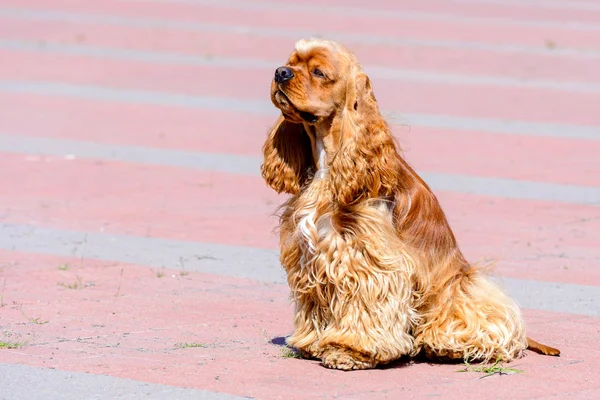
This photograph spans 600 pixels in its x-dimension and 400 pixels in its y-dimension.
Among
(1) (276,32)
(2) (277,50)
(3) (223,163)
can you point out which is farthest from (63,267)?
(1) (276,32)

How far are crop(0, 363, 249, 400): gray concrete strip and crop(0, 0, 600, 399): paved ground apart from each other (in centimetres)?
2

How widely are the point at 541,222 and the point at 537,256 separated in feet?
3.93

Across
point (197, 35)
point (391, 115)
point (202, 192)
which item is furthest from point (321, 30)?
point (391, 115)

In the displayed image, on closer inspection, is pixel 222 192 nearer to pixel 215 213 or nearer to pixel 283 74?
pixel 215 213

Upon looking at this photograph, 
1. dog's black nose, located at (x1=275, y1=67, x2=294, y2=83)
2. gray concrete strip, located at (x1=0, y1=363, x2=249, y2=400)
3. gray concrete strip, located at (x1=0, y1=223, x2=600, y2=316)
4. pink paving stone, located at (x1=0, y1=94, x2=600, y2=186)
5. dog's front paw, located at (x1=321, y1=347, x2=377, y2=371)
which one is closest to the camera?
gray concrete strip, located at (x1=0, y1=363, x2=249, y2=400)

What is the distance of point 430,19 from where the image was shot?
26609mm

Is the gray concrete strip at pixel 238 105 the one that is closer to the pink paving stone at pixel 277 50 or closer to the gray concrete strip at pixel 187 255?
the pink paving stone at pixel 277 50

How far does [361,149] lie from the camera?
5867 mm

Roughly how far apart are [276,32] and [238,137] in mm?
9895

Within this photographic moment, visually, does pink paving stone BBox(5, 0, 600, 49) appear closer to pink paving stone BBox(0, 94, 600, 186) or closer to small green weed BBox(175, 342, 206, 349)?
pink paving stone BBox(0, 94, 600, 186)

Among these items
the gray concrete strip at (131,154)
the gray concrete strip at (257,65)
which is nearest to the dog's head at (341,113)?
the gray concrete strip at (131,154)

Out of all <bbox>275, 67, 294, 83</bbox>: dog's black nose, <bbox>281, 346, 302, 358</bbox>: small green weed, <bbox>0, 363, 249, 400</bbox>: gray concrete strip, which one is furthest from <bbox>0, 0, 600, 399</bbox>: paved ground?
<bbox>275, 67, 294, 83</bbox>: dog's black nose

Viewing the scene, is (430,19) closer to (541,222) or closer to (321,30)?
(321,30)

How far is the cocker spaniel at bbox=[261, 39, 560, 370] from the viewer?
5902mm
